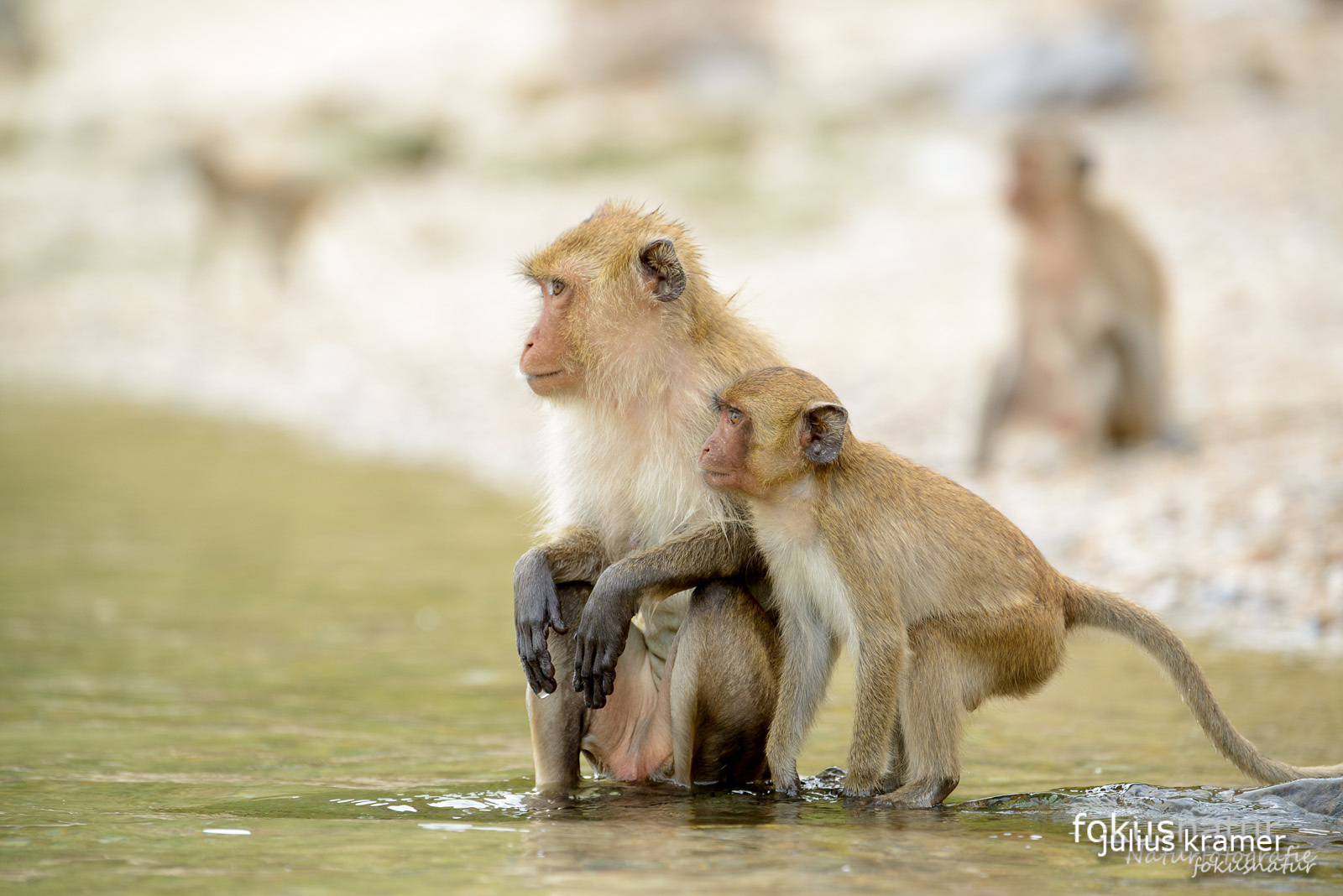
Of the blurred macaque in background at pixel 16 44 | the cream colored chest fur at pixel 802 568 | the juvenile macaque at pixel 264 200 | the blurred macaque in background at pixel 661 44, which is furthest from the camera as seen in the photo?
the blurred macaque in background at pixel 16 44

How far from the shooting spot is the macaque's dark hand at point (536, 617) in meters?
3.83

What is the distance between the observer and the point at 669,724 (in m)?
3.98

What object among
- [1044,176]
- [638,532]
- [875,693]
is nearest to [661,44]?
[1044,176]

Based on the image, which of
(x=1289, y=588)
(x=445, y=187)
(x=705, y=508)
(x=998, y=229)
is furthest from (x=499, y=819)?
(x=445, y=187)

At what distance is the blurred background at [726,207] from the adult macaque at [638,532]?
5.14 ft

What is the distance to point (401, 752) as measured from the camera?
4.36 metres

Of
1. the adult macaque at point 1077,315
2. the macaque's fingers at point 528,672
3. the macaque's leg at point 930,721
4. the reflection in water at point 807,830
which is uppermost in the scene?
the adult macaque at point 1077,315

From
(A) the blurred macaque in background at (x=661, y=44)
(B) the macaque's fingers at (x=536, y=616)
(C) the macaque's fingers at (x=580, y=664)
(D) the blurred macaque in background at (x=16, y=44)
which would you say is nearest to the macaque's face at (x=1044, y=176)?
(B) the macaque's fingers at (x=536, y=616)

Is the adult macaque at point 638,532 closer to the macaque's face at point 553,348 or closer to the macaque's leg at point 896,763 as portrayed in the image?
the macaque's face at point 553,348

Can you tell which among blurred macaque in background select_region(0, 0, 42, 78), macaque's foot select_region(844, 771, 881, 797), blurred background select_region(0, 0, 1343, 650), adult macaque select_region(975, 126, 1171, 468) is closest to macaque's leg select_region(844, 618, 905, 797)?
macaque's foot select_region(844, 771, 881, 797)

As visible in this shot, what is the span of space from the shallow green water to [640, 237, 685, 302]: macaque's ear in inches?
47.9

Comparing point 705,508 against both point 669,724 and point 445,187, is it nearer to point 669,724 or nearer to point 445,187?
point 669,724

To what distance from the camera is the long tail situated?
12.3ft

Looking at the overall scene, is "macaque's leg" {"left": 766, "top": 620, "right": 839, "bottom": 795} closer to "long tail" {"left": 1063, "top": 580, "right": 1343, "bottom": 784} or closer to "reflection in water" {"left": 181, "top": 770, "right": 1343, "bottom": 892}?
"reflection in water" {"left": 181, "top": 770, "right": 1343, "bottom": 892}
